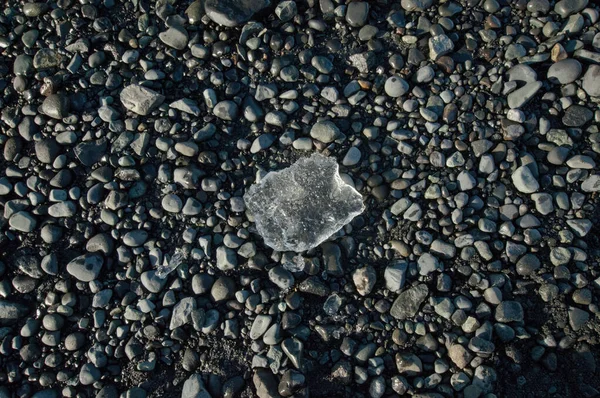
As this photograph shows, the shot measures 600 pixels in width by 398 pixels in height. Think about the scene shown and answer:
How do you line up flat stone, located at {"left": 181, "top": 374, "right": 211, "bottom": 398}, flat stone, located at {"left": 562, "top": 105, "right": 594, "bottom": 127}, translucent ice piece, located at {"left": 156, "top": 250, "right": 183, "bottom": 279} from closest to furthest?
1. flat stone, located at {"left": 181, "top": 374, "right": 211, "bottom": 398}
2. translucent ice piece, located at {"left": 156, "top": 250, "right": 183, "bottom": 279}
3. flat stone, located at {"left": 562, "top": 105, "right": 594, "bottom": 127}

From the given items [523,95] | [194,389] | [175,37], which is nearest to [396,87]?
[523,95]

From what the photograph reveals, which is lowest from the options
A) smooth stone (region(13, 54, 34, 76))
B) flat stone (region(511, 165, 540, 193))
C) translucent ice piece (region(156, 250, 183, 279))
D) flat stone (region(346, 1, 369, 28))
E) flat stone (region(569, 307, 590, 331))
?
translucent ice piece (region(156, 250, 183, 279))

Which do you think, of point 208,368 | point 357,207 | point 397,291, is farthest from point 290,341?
point 357,207

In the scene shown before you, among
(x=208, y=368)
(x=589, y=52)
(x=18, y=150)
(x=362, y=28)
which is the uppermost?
(x=589, y=52)

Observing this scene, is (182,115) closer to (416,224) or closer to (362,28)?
(362,28)

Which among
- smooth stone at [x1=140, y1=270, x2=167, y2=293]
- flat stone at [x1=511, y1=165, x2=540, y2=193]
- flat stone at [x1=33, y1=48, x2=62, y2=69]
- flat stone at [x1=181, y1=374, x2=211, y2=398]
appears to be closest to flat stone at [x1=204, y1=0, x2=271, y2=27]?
flat stone at [x1=33, y1=48, x2=62, y2=69]

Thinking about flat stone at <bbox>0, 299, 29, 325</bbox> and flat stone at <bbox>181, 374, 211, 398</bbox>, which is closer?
flat stone at <bbox>181, 374, 211, 398</bbox>

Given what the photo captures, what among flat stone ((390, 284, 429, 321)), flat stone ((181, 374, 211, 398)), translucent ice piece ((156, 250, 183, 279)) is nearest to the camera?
flat stone ((181, 374, 211, 398))

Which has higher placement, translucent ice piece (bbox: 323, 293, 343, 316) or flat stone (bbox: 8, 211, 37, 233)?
translucent ice piece (bbox: 323, 293, 343, 316)

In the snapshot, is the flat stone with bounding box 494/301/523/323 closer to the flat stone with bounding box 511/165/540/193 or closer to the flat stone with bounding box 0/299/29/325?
the flat stone with bounding box 511/165/540/193
